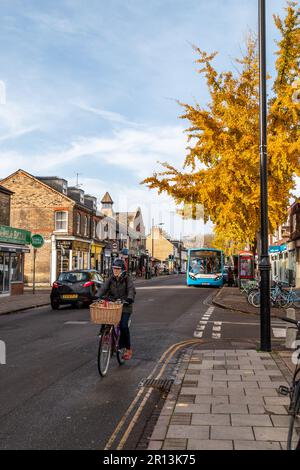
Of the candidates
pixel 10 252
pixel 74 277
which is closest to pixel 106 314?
pixel 74 277

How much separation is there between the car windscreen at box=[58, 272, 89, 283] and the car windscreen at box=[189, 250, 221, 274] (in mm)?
15970

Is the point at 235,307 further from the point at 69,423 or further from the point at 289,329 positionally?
the point at 69,423

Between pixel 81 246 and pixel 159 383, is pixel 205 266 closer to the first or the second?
pixel 81 246

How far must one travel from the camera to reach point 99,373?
7203 millimetres

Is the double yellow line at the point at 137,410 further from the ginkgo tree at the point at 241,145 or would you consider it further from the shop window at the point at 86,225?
the shop window at the point at 86,225

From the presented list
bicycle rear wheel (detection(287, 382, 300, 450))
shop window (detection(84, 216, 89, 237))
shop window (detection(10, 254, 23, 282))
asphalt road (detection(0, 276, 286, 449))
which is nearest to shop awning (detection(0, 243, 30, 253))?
shop window (detection(10, 254, 23, 282))

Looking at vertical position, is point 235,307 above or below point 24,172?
below

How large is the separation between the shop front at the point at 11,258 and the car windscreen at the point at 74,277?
26.3 feet

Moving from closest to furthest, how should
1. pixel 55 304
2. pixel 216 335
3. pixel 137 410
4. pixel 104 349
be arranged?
1. pixel 137 410
2. pixel 104 349
3. pixel 216 335
4. pixel 55 304

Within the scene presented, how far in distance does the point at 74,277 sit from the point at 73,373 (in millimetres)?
11816

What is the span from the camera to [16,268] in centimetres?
2866

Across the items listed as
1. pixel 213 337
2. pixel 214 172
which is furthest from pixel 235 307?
pixel 213 337
